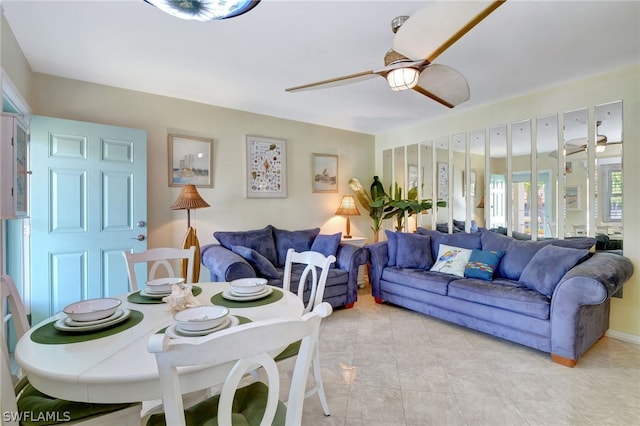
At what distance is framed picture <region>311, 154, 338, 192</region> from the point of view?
4.62 metres

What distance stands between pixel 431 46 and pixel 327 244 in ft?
8.53

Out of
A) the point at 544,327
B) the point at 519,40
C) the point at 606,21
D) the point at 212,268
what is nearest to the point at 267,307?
the point at 212,268

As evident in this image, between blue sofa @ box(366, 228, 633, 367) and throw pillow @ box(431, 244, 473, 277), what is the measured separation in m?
0.01

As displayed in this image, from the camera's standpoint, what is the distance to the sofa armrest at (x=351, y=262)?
3.58m

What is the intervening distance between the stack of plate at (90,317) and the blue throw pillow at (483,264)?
3005mm

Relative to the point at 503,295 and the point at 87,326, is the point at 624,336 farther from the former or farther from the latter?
the point at 87,326

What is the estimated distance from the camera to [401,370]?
7.46 feet

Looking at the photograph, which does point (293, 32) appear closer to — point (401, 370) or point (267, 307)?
point (267, 307)

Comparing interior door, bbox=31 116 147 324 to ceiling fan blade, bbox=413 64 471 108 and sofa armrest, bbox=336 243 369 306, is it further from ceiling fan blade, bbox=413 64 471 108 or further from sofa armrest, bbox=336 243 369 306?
ceiling fan blade, bbox=413 64 471 108

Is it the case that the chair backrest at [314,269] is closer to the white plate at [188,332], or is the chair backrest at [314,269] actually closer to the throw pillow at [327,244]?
the white plate at [188,332]

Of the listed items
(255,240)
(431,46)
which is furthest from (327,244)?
(431,46)

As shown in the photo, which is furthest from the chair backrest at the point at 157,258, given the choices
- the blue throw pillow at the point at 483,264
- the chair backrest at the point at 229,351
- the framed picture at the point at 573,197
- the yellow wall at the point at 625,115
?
the yellow wall at the point at 625,115

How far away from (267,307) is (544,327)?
2.24 meters

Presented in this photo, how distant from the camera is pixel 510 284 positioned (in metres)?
2.84
